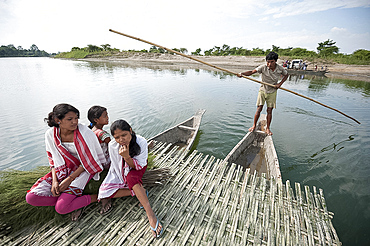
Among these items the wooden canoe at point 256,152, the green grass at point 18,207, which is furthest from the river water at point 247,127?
the green grass at point 18,207

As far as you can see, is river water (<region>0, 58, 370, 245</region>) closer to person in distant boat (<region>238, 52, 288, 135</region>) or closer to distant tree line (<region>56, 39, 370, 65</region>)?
person in distant boat (<region>238, 52, 288, 135</region>)

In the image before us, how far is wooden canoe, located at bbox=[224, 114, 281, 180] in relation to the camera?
343 centimetres

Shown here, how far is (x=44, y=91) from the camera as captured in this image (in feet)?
33.5

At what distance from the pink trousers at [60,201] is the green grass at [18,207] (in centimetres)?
15

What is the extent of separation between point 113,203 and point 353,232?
143 inches

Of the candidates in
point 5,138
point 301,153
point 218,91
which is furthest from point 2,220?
point 218,91

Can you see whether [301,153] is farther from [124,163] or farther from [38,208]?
[38,208]

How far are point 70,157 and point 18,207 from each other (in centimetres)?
76

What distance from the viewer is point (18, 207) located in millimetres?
1845

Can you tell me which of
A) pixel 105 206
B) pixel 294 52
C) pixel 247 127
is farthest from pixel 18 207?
pixel 294 52

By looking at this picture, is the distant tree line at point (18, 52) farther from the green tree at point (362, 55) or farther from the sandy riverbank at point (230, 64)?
the green tree at point (362, 55)

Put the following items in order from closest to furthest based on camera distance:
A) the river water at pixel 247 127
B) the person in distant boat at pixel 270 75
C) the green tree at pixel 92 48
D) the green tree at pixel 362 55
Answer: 1. the river water at pixel 247 127
2. the person in distant boat at pixel 270 75
3. the green tree at pixel 362 55
4. the green tree at pixel 92 48

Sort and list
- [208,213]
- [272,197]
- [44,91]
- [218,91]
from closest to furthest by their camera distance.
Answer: [208,213] < [272,197] < [44,91] < [218,91]

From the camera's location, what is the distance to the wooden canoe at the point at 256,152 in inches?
135
